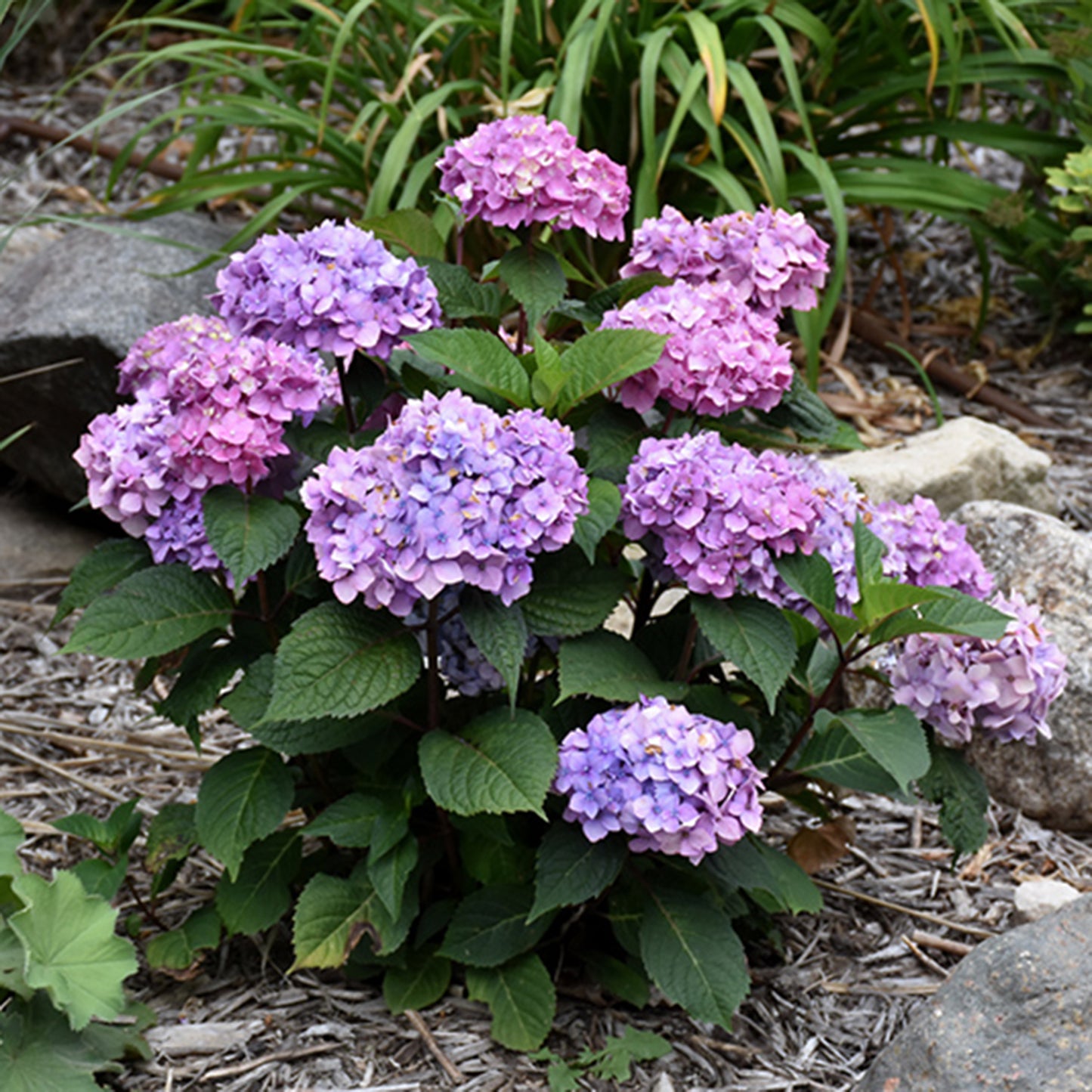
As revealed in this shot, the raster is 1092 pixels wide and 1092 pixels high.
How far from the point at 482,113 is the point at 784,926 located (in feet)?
7.78

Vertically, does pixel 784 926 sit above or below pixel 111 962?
below

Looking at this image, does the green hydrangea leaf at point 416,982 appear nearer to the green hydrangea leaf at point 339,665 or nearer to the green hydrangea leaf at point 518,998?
the green hydrangea leaf at point 518,998

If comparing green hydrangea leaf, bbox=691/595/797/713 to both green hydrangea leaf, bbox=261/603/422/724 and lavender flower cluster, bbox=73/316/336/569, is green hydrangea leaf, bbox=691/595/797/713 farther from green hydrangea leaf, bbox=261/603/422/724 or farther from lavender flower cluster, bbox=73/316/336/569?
lavender flower cluster, bbox=73/316/336/569

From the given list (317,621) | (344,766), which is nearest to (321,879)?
(344,766)

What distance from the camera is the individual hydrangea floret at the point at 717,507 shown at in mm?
1470

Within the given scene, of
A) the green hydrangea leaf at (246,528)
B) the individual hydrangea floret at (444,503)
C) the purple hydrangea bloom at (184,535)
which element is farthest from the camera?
the purple hydrangea bloom at (184,535)

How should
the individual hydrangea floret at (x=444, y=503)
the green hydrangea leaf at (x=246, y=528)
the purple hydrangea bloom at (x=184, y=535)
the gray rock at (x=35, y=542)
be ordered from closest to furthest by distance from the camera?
1. the individual hydrangea floret at (x=444, y=503)
2. the green hydrangea leaf at (x=246, y=528)
3. the purple hydrangea bloom at (x=184, y=535)
4. the gray rock at (x=35, y=542)

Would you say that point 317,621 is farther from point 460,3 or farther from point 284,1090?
point 460,3

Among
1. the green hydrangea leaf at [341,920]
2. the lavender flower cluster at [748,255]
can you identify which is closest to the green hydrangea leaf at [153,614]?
the green hydrangea leaf at [341,920]

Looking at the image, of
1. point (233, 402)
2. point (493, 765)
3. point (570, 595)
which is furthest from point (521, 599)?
point (233, 402)

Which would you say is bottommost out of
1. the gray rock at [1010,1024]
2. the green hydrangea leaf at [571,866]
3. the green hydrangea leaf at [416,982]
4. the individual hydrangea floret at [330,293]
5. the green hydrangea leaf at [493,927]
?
the green hydrangea leaf at [416,982]

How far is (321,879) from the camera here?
1689mm

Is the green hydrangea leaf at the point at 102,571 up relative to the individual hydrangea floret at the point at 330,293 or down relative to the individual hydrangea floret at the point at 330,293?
down

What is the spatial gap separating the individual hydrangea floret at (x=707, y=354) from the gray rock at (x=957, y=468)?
1261 millimetres
